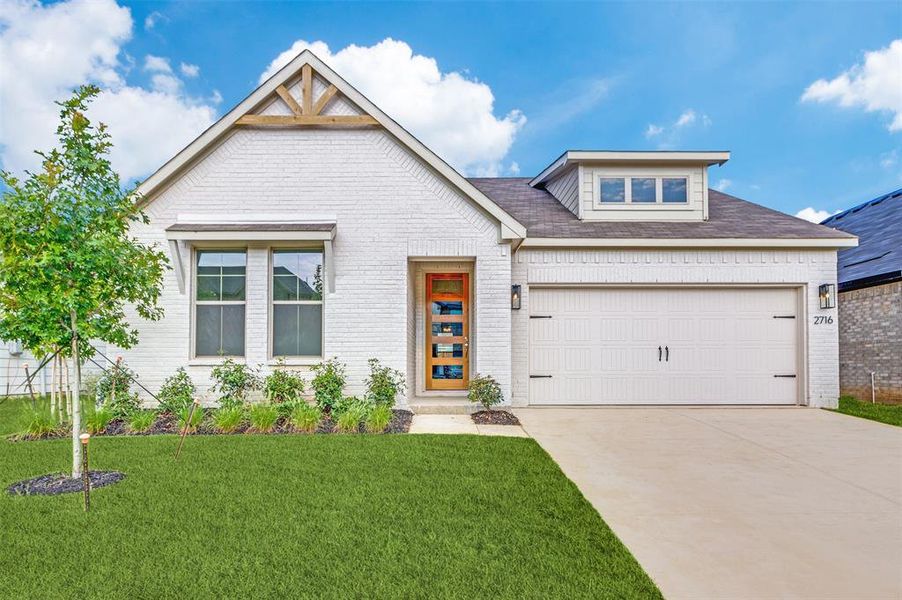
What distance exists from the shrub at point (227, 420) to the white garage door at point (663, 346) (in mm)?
5338

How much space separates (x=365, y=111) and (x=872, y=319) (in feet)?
37.7

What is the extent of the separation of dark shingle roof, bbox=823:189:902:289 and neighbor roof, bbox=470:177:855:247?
5.56 ft

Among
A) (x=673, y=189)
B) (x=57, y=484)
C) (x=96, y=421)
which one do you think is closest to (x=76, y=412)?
(x=57, y=484)

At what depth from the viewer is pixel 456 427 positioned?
7535 millimetres

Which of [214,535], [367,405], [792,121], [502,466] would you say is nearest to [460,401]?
[367,405]

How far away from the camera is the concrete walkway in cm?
719

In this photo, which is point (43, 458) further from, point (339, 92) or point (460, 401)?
point (339, 92)

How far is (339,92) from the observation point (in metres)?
8.85

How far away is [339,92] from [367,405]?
18.4ft

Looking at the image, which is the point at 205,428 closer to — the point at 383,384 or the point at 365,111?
the point at 383,384

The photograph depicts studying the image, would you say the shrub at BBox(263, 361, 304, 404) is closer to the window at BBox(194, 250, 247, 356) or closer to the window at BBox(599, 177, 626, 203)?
the window at BBox(194, 250, 247, 356)

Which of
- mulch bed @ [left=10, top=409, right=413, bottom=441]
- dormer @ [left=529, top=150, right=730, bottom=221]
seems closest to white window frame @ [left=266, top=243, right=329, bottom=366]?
mulch bed @ [left=10, top=409, right=413, bottom=441]

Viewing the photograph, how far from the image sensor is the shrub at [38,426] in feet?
22.7

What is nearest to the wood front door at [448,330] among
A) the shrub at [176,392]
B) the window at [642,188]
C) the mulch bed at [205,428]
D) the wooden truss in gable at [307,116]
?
the mulch bed at [205,428]
